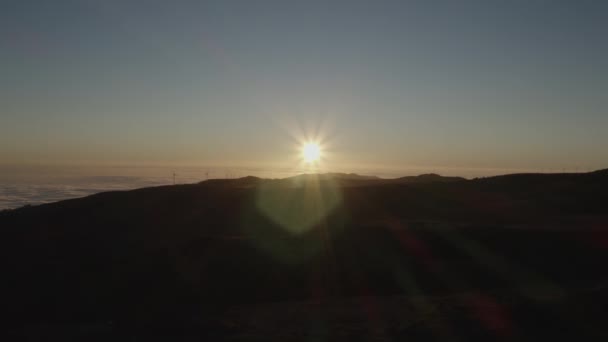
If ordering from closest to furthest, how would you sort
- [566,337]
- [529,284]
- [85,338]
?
1. [566,337]
2. [85,338]
3. [529,284]

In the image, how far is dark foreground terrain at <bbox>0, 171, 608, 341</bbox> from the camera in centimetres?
1109

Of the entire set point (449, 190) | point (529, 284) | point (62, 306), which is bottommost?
point (62, 306)

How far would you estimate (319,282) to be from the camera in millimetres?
15391

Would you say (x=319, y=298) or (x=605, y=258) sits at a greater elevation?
(x=605, y=258)

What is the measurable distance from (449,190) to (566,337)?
28.0 metres

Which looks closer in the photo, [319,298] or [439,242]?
[319,298]

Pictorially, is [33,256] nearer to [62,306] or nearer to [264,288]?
[62,306]

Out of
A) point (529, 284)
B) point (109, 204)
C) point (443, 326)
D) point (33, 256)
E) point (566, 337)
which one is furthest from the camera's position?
point (109, 204)

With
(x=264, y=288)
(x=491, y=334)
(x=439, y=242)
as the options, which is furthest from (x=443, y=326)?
(x=439, y=242)

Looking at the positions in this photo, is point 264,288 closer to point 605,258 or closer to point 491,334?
point 491,334

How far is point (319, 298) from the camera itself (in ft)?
46.8

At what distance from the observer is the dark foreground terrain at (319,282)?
11.1m

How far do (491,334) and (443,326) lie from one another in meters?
1.01

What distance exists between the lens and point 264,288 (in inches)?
600
